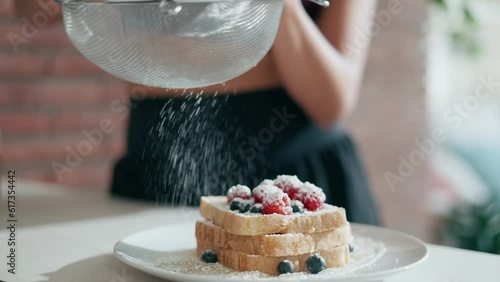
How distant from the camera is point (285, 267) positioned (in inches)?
38.4

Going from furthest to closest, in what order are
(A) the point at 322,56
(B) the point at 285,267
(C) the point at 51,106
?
(C) the point at 51,106
(A) the point at 322,56
(B) the point at 285,267

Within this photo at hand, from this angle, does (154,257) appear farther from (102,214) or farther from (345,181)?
(345,181)

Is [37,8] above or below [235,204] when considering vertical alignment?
above

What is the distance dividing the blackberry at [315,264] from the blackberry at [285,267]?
3cm

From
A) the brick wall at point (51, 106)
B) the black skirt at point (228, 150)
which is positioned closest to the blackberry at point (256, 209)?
the black skirt at point (228, 150)

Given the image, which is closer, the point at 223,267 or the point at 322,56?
the point at 223,267

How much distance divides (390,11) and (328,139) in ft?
5.73

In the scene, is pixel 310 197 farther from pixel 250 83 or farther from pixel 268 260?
pixel 250 83

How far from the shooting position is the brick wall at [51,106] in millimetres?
2348

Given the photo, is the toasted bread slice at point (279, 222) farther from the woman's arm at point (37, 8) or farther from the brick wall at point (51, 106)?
the brick wall at point (51, 106)

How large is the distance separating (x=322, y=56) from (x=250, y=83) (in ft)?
0.52

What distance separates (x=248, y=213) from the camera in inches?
40.8

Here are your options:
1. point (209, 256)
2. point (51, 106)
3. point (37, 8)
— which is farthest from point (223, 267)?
point (51, 106)

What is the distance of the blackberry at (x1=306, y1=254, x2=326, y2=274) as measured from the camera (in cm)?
98
